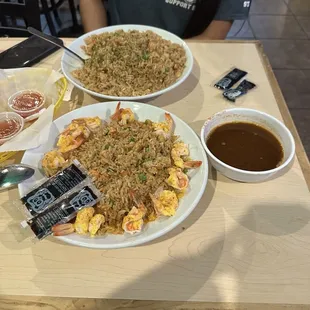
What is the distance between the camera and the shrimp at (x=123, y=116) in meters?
1.08

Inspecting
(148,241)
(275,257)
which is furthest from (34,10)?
(275,257)

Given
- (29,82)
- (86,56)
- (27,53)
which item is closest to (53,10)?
(27,53)

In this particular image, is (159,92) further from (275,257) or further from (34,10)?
(34,10)

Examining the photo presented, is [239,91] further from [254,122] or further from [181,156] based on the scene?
[181,156]

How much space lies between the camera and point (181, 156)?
987 mm

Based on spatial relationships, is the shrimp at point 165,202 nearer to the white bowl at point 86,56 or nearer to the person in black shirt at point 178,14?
the white bowl at point 86,56

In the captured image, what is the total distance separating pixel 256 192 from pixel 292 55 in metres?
2.78

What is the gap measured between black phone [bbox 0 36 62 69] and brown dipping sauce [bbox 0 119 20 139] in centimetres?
35

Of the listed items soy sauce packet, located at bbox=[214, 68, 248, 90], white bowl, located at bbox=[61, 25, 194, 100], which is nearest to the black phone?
white bowl, located at bbox=[61, 25, 194, 100]

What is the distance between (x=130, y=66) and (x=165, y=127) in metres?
0.34

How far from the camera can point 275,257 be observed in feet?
2.80

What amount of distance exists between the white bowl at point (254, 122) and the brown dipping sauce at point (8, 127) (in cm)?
58

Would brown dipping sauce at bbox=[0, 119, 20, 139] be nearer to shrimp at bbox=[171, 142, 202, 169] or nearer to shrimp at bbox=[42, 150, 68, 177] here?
shrimp at bbox=[42, 150, 68, 177]

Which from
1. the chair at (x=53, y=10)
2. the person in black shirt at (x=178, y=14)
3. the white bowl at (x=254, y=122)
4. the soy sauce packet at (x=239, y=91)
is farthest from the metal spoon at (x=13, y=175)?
the chair at (x=53, y=10)
